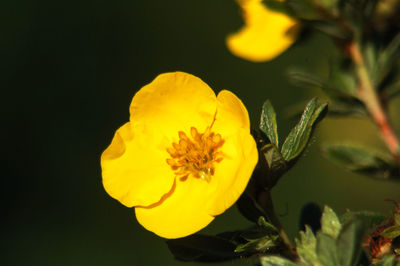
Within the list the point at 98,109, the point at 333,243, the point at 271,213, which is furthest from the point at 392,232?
the point at 98,109

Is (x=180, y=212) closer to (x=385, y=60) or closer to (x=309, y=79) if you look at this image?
(x=309, y=79)

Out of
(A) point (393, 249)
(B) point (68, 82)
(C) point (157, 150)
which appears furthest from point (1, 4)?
(A) point (393, 249)

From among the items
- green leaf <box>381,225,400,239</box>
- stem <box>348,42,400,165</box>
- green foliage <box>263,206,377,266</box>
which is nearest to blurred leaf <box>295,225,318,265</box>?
green foliage <box>263,206,377,266</box>

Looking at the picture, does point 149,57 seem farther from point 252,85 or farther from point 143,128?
point 143,128

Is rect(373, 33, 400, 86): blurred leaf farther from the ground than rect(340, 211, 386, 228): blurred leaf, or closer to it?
farther from the ground

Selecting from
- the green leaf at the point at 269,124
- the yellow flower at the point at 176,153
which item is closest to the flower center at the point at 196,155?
the yellow flower at the point at 176,153

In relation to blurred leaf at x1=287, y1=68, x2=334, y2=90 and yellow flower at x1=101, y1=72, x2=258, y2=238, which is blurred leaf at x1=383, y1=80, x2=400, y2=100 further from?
yellow flower at x1=101, y1=72, x2=258, y2=238

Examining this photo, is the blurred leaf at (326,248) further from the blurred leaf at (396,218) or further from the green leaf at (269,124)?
the green leaf at (269,124)
